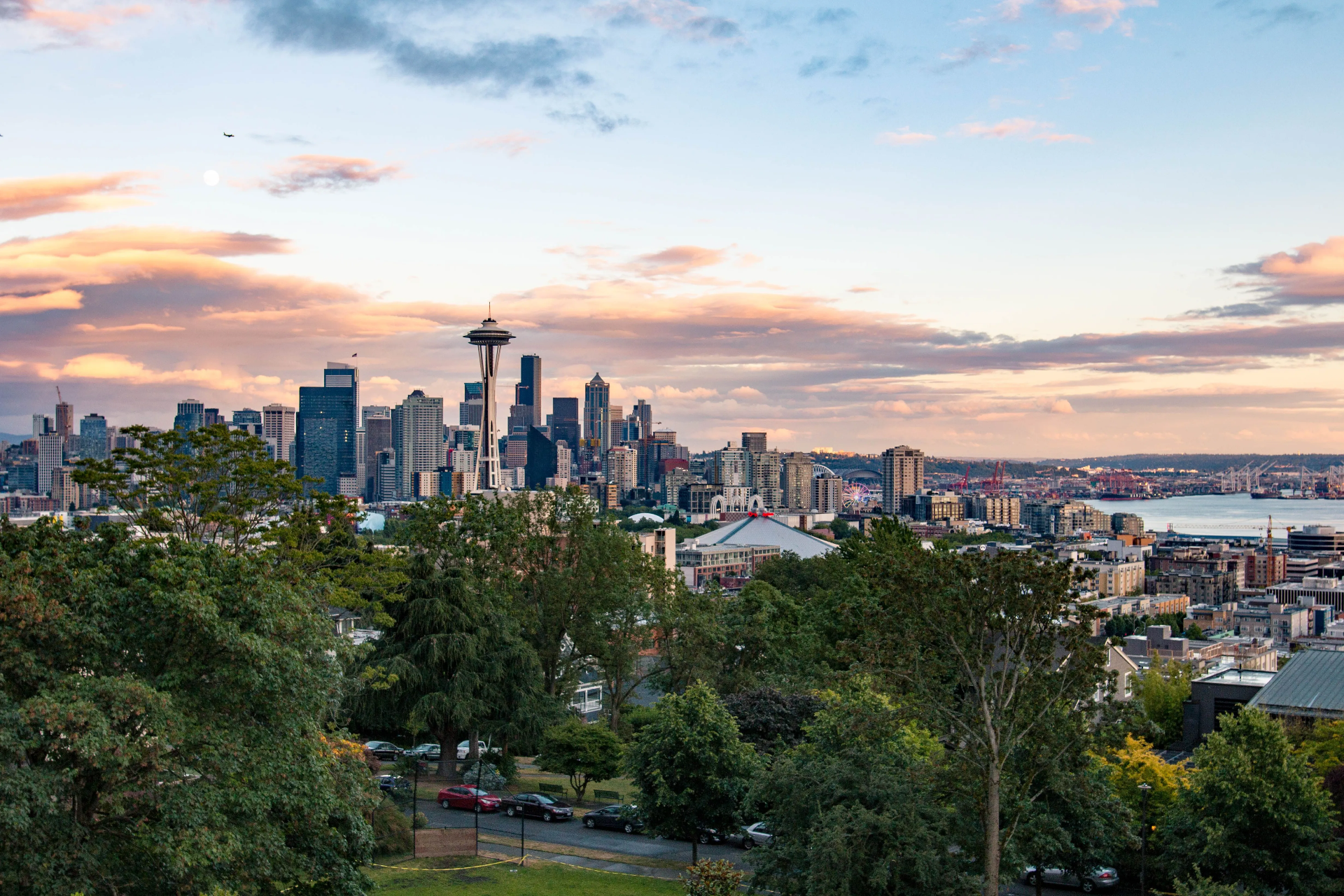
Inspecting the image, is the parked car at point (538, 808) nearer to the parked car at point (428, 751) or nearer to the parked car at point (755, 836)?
the parked car at point (755, 836)

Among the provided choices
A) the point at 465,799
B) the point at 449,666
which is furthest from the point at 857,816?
the point at 449,666

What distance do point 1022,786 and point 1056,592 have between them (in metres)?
4.21

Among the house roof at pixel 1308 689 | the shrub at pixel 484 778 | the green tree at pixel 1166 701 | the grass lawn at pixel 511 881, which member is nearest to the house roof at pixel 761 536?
the green tree at pixel 1166 701

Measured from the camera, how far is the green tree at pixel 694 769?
83.8 ft

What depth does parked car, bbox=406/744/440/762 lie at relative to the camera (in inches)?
1545

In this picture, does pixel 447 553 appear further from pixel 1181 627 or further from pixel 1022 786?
pixel 1181 627

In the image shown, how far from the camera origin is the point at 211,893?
44.2 feet

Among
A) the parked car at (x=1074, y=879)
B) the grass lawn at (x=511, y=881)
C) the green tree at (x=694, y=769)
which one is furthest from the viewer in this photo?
the parked car at (x=1074, y=879)

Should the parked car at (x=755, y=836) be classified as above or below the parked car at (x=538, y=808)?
above

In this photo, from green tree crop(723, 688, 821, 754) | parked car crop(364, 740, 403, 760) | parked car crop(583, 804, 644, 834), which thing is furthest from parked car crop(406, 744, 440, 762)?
green tree crop(723, 688, 821, 754)

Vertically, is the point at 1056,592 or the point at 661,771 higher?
the point at 1056,592

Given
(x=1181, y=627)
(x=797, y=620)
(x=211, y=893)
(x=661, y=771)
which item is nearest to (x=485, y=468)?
(x=1181, y=627)

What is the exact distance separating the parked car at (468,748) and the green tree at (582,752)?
3.22 metres

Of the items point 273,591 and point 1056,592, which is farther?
point 1056,592
